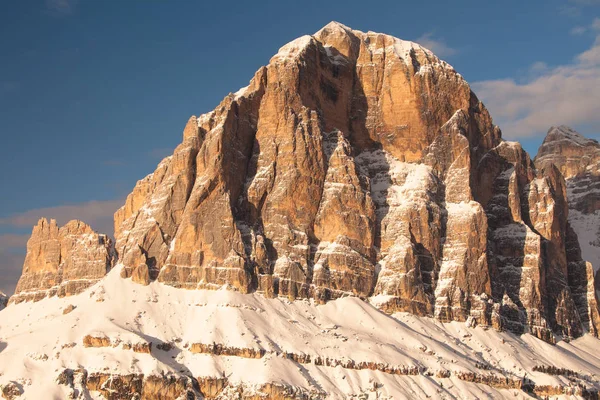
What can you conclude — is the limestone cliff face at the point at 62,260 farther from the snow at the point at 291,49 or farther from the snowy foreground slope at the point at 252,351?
the snow at the point at 291,49

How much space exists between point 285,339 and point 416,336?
75.9ft

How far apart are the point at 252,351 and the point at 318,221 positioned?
3637 cm

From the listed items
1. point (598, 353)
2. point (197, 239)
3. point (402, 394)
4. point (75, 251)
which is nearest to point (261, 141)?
point (197, 239)

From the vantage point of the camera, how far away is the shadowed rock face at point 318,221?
172125 mm

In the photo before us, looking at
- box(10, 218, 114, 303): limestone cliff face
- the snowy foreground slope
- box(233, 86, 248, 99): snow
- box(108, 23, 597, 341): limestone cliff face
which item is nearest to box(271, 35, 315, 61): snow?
box(108, 23, 597, 341): limestone cliff face

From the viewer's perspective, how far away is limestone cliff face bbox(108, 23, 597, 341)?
172125 millimetres

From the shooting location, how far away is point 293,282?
17112cm

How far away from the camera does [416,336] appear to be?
545 ft

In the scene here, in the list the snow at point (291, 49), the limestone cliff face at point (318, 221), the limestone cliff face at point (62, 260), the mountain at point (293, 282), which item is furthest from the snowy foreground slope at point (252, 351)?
the snow at point (291, 49)

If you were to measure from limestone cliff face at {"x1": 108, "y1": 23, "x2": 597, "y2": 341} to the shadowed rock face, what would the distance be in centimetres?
23

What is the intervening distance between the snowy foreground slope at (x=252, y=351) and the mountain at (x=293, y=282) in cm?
31

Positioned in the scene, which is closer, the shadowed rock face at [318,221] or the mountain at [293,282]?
the mountain at [293,282]

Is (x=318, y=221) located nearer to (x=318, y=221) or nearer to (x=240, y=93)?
(x=318, y=221)

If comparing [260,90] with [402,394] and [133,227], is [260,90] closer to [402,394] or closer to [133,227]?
[133,227]
